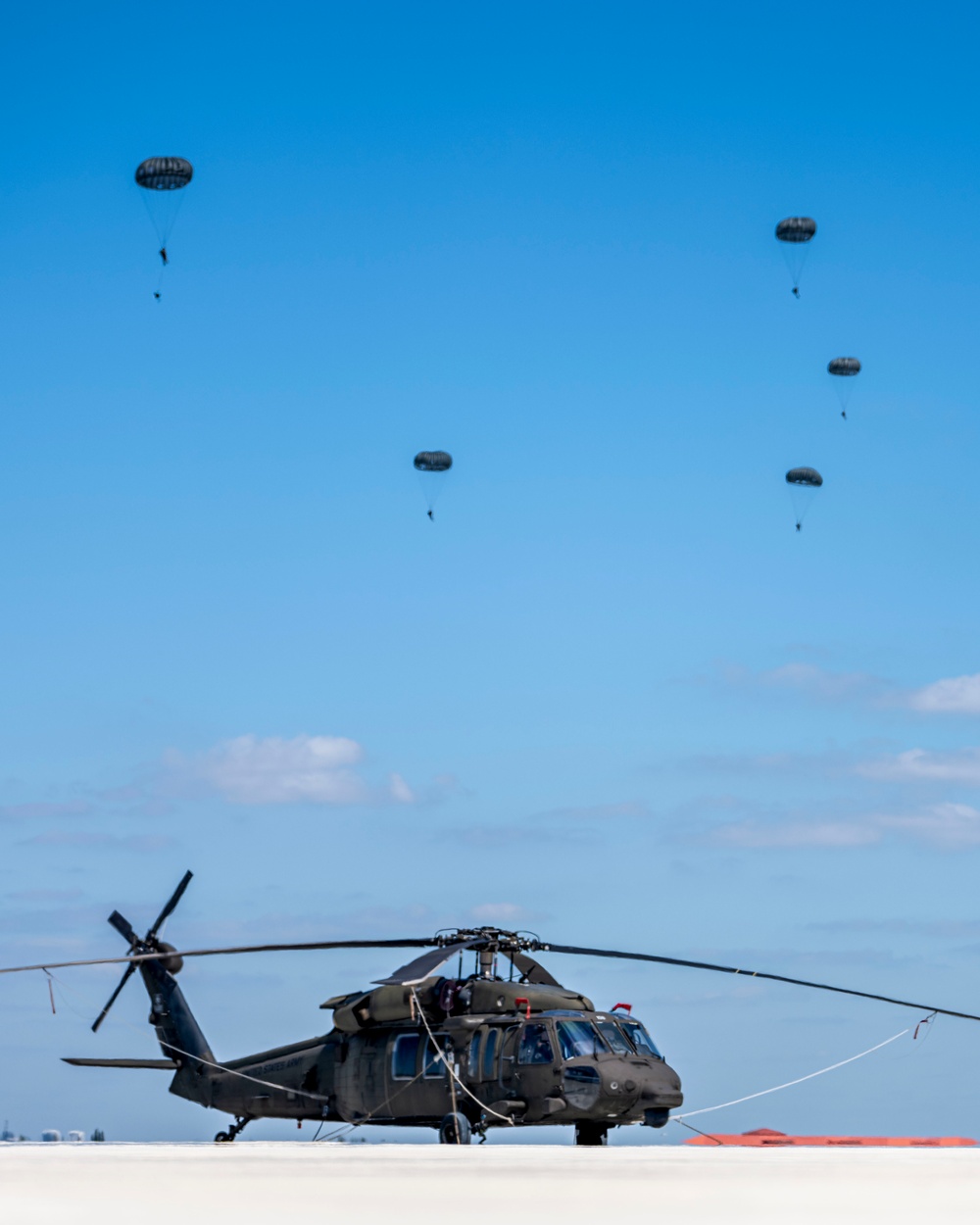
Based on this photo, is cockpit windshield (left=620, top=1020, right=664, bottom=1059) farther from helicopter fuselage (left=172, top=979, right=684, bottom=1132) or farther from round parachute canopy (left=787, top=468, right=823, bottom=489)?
round parachute canopy (left=787, top=468, right=823, bottom=489)

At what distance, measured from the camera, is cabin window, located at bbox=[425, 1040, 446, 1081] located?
25.2 metres

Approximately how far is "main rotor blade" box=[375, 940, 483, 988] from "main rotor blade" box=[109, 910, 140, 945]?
10065 mm

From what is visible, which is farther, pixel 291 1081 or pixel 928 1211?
pixel 291 1081

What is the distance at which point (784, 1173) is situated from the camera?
1633 centimetres

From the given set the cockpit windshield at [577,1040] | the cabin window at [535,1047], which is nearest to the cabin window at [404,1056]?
the cabin window at [535,1047]

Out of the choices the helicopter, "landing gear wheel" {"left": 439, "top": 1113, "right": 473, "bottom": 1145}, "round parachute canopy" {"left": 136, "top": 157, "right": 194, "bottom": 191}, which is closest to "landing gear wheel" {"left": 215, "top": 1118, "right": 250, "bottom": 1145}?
the helicopter

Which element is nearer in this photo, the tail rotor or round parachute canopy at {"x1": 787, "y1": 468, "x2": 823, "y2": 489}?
the tail rotor

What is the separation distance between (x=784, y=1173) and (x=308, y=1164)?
5.51 metres

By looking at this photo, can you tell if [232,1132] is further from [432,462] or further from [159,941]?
[432,462]

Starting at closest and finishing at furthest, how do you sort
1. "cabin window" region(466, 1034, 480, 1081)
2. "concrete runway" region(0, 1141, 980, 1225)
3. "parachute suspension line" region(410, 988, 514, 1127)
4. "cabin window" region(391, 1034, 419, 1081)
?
"concrete runway" region(0, 1141, 980, 1225) < "parachute suspension line" region(410, 988, 514, 1127) < "cabin window" region(466, 1034, 480, 1081) < "cabin window" region(391, 1034, 419, 1081)

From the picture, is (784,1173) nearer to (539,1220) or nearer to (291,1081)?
(539,1220)

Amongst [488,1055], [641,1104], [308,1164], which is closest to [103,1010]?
[488,1055]

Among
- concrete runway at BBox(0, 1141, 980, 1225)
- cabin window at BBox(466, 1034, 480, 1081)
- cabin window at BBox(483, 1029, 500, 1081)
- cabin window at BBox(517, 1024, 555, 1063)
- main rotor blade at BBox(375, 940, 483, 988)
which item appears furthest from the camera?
cabin window at BBox(466, 1034, 480, 1081)

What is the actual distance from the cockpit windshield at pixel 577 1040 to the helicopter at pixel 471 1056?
2 centimetres
